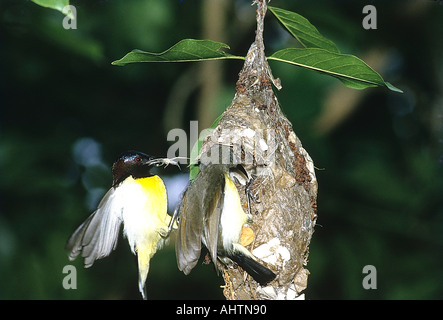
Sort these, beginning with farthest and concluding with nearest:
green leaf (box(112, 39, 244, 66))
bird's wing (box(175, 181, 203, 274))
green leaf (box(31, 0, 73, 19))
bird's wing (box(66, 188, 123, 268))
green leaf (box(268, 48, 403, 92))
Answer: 1. bird's wing (box(66, 188, 123, 268))
2. bird's wing (box(175, 181, 203, 274))
3. green leaf (box(268, 48, 403, 92))
4. green leaf (box(112, 39, 244, 66))
5. green leaf (box(31, 0, 73, 19))

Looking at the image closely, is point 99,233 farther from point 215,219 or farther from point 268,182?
point 268,182

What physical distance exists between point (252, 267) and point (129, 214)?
0.97 m

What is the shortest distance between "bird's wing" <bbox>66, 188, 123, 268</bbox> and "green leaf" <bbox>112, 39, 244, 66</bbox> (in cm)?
110

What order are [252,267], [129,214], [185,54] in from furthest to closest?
→ [129,214] → [252,267] → [185,54]

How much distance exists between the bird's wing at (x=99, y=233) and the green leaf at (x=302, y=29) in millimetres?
1559

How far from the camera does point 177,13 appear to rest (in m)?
5.81

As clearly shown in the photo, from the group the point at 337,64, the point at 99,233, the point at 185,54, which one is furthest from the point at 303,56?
the point at 99,233

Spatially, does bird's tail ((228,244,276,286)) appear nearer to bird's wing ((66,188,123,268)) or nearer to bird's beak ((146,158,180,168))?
bird's beak ((146,158,180,168))

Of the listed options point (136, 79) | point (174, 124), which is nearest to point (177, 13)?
point (136, 79)

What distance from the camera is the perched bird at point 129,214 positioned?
143 inches

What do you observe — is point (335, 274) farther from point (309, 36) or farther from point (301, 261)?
point (309, 36)

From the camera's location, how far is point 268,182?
3.56 m

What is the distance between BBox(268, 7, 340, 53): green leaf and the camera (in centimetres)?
328

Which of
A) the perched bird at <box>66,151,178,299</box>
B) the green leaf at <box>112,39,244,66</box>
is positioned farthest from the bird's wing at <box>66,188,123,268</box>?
the green leaf at <box>112,39,244,66</box>
